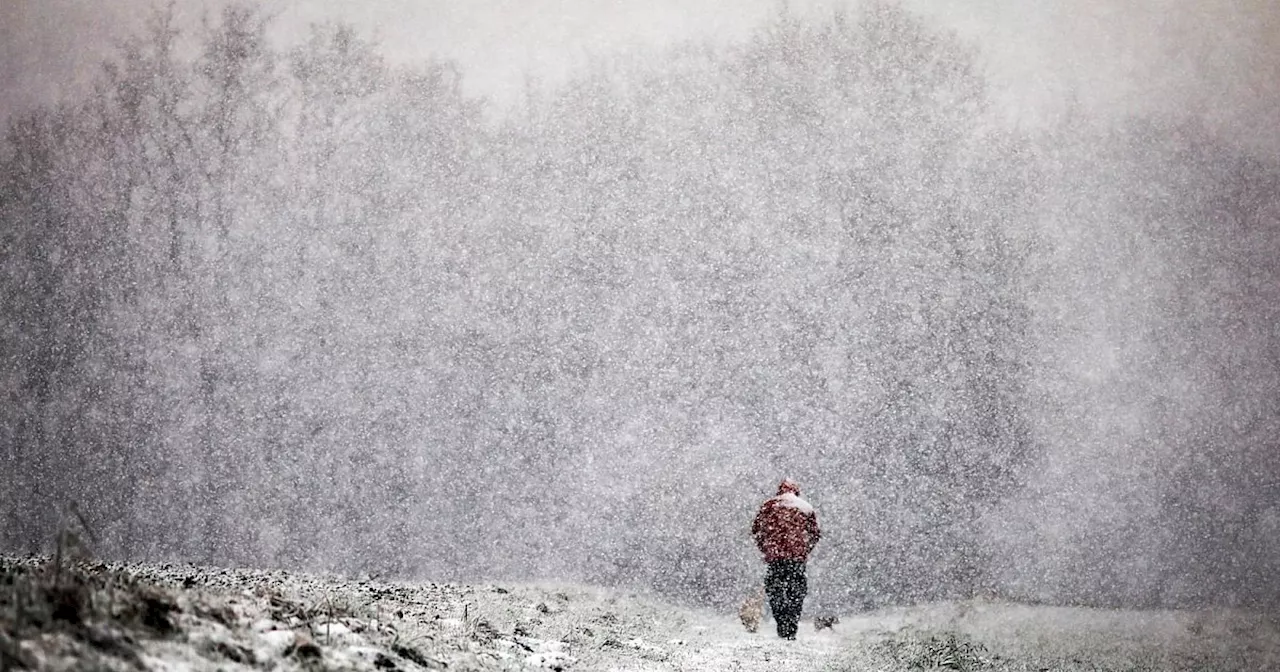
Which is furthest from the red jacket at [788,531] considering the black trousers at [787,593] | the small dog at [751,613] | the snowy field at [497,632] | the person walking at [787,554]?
the snowy field at [497,632]

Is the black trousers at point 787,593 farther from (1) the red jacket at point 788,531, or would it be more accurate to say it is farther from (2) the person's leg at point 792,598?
(1) the red jacket at point 788,531

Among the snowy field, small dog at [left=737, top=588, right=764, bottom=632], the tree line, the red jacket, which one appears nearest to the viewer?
the snowy field

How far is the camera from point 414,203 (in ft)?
69.8

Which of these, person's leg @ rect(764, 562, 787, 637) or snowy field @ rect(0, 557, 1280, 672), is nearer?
snowy field @ rect(0, 557, 1280, 672)

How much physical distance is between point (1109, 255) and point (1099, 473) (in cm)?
513

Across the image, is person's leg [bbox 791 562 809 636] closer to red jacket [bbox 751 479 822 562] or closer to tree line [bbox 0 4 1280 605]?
red jacket [bbox 751 479 822 562]

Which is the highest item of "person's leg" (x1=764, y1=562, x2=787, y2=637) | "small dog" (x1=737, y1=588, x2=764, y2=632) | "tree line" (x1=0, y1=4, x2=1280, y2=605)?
"tree line" (x1=0, y1=4, x2=1280, y2=605)

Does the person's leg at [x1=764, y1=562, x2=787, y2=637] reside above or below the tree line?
below

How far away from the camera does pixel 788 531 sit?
998 cm

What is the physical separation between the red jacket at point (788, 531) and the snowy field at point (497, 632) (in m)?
1.03

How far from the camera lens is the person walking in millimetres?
9969

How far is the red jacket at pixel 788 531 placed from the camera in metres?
9.97

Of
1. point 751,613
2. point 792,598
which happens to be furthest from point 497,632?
point 751,613

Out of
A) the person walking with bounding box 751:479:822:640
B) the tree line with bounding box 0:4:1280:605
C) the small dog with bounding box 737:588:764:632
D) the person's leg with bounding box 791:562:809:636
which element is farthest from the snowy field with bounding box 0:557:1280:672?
the tree line with bounding box 0:4:1280:605
